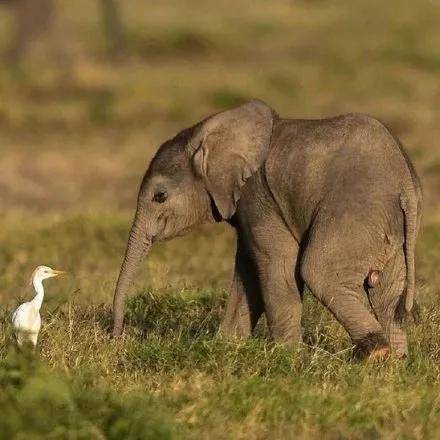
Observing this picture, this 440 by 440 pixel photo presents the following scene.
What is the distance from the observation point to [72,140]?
61.1ft

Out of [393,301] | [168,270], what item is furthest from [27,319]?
[168,270]

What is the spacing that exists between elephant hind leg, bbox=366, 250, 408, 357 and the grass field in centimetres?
12

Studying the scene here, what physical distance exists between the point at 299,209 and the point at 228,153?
0.46 meters

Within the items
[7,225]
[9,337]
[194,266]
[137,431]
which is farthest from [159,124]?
[137,431]

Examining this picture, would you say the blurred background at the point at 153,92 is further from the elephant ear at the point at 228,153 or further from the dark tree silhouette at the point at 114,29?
the elephant ear at the point at 228,153

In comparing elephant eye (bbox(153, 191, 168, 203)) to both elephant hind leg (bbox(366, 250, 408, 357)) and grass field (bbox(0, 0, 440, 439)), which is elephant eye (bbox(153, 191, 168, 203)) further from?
elephant hind leg (bbox(366, 250, 408, 357))

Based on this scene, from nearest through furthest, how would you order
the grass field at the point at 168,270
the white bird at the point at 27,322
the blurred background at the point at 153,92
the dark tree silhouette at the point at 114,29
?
the grass field at the point at 168,270
the white bird at the point at 27,322
the blurred background at the point at 153,92
the dark tree silhouette at the point at 114,29

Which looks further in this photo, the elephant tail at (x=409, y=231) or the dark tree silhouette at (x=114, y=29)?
the dark tree silhouette at (x=114, y=29)

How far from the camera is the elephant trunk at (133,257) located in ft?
23.0

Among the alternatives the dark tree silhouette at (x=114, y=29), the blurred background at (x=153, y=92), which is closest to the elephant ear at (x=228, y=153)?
the blurred background at (x=153, y=92)

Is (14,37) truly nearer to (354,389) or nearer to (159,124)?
(159,124)

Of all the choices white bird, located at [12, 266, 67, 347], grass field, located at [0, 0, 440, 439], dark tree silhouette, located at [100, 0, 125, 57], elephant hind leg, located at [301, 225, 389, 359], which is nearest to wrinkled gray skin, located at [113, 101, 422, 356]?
elephant hind leg, located at [301, 225, 389, 359]

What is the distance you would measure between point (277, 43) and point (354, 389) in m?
27.1

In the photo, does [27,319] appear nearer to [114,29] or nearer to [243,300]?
[243,300]
